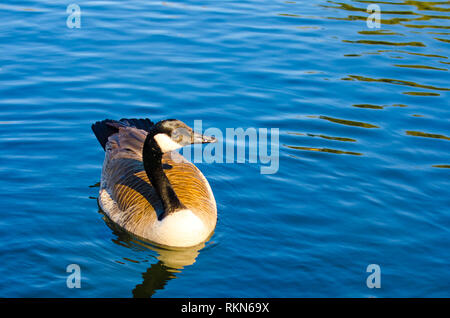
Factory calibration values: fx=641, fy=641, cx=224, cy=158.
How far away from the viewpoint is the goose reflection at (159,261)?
24.8 feet

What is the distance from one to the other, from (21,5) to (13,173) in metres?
9.56

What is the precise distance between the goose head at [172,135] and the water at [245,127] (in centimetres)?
141

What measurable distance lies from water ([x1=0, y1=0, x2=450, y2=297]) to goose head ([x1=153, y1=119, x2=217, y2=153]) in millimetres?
1411

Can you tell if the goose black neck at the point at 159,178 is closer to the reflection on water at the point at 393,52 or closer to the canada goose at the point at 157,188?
the canada goose at the point at 157,188

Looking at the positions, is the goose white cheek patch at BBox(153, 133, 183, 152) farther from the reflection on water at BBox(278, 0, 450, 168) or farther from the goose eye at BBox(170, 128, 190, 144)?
the reflection on water at BBox(278, 0, 450, 168)

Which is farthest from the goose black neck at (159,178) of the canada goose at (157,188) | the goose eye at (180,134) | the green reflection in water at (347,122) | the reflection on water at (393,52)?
the green reflection in water at (347,122)

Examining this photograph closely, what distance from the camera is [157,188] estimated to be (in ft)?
27.7

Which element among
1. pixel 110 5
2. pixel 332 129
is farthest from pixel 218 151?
pixel 110 5

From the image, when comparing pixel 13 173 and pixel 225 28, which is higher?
pixel 225 28

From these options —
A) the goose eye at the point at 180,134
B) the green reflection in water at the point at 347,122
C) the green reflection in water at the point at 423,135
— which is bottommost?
the goose eye at the point at 180,134

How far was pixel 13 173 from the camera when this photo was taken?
10.1 meters

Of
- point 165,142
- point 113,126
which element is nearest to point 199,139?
point 165,142

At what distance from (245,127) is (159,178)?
3659 millimetres
